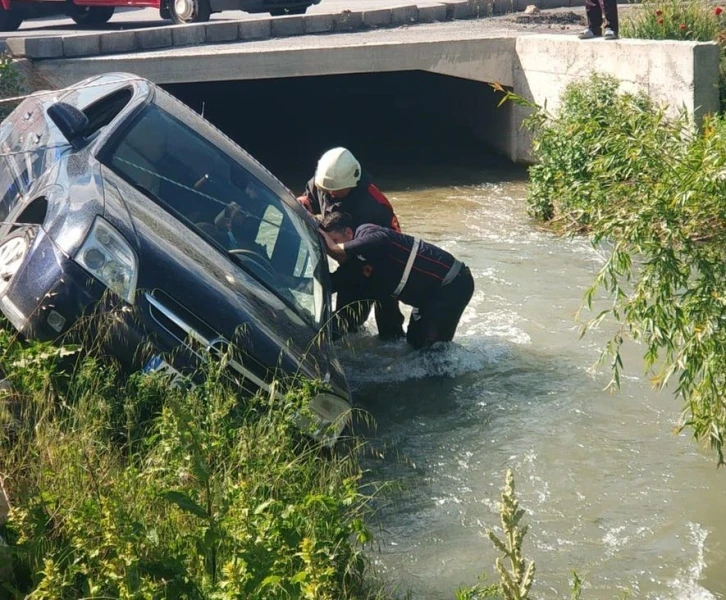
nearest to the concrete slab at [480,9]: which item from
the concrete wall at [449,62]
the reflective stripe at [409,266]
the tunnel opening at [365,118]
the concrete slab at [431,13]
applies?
the concrete slab at [431,13]

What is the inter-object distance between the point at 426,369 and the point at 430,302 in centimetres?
54

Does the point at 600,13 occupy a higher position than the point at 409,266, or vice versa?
the point at 600,13

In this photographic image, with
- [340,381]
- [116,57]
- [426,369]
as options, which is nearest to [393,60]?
[116,57]

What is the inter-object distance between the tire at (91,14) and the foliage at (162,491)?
52.3 ft

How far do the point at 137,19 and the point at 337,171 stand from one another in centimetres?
1515

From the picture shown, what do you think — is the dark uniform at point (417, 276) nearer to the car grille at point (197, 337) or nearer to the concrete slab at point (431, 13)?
the car grille at point (197, 337)

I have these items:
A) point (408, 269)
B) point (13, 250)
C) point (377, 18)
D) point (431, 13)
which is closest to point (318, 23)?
point (377, 18)

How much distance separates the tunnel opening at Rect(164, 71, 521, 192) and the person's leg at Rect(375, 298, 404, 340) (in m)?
7.18

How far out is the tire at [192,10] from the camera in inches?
691

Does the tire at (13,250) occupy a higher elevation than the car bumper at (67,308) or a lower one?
higher

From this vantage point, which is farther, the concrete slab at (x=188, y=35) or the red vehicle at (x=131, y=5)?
the red vehicle at (x=131, y=5)

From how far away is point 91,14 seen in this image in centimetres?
2014

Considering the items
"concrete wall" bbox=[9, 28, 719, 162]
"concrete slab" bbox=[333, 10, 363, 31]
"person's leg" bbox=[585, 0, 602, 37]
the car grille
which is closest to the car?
the car grille

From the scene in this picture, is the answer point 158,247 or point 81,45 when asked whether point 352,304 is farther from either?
point 81,45
